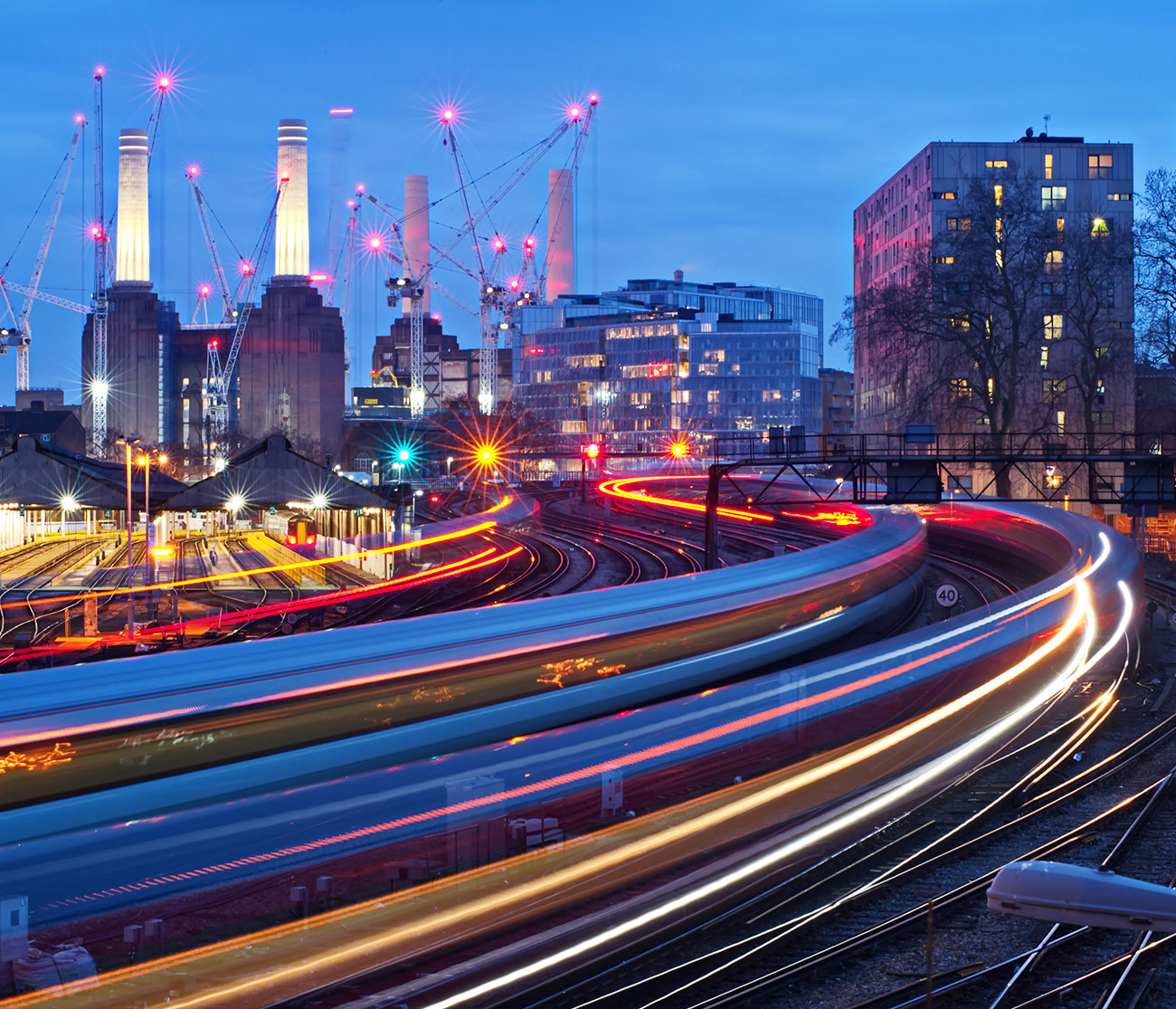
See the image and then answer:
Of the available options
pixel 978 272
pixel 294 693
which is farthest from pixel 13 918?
pixel 978 272

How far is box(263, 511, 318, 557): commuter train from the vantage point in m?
56.9

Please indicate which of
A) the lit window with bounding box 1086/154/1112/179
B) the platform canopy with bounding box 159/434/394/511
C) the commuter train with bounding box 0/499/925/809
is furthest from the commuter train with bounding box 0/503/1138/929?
the lit window with bounding box 1086/154/1112/179

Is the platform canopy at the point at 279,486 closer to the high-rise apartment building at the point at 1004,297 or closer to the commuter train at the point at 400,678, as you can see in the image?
the high-rise apartment building at the point at 1004,297

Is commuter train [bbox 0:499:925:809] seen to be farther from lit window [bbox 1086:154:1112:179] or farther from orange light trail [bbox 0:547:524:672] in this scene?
lit window [bbox 1086:154:1112:179]

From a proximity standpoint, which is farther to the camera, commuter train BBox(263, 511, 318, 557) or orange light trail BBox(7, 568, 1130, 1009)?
commuter train BBox(263, 511, 318, 557)

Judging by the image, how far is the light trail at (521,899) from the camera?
8906 mm

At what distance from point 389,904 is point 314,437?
17251 cm

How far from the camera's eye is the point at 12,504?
5031cm

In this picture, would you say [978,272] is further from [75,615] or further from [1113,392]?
[75,615]

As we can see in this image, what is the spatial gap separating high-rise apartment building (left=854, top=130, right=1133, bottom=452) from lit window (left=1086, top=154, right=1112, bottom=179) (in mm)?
80

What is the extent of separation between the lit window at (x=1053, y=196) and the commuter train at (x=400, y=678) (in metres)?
68.6

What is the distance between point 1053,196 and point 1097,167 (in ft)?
10.6

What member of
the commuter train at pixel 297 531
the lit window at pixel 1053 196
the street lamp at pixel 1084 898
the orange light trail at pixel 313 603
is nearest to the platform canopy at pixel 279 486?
the orange light trail at pixel 313 603

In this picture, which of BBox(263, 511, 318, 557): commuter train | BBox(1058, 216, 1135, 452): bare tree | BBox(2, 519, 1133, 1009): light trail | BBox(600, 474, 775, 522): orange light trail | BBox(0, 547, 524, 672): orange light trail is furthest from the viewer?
BBox(600, 474, 775, 522): orange light trail
